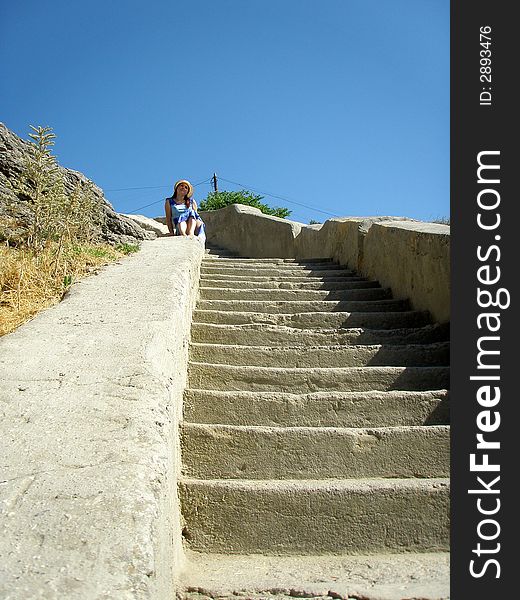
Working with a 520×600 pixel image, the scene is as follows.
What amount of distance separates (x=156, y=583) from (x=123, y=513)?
0.18 metres

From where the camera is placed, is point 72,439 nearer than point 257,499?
Yes

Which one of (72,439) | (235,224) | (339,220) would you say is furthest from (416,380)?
(235,224)

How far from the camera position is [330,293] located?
488 cm

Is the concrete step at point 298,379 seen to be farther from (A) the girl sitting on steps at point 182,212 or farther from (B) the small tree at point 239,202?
(B) the small tree at point 239,202

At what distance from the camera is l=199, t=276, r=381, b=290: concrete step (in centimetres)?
500

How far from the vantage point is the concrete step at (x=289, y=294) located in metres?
4.68

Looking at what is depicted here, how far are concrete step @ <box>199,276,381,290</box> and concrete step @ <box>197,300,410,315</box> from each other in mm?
483

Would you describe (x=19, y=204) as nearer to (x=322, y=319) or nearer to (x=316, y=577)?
(x=322, y=319)

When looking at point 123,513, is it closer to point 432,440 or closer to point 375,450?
point 375,450

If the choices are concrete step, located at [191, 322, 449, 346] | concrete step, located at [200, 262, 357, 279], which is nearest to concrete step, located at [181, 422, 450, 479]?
concrete step, located at [191, 322, 449, 346]

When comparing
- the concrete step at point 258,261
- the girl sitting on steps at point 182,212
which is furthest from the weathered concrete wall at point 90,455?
the girl sitting on steps at point 182,212

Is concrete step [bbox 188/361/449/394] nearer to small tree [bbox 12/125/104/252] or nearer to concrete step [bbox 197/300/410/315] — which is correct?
concrete step [bbox 197/300/410/315]

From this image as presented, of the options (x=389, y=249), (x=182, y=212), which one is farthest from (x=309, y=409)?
(x=182, y=212)

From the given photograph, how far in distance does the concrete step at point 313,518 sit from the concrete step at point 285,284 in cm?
262
